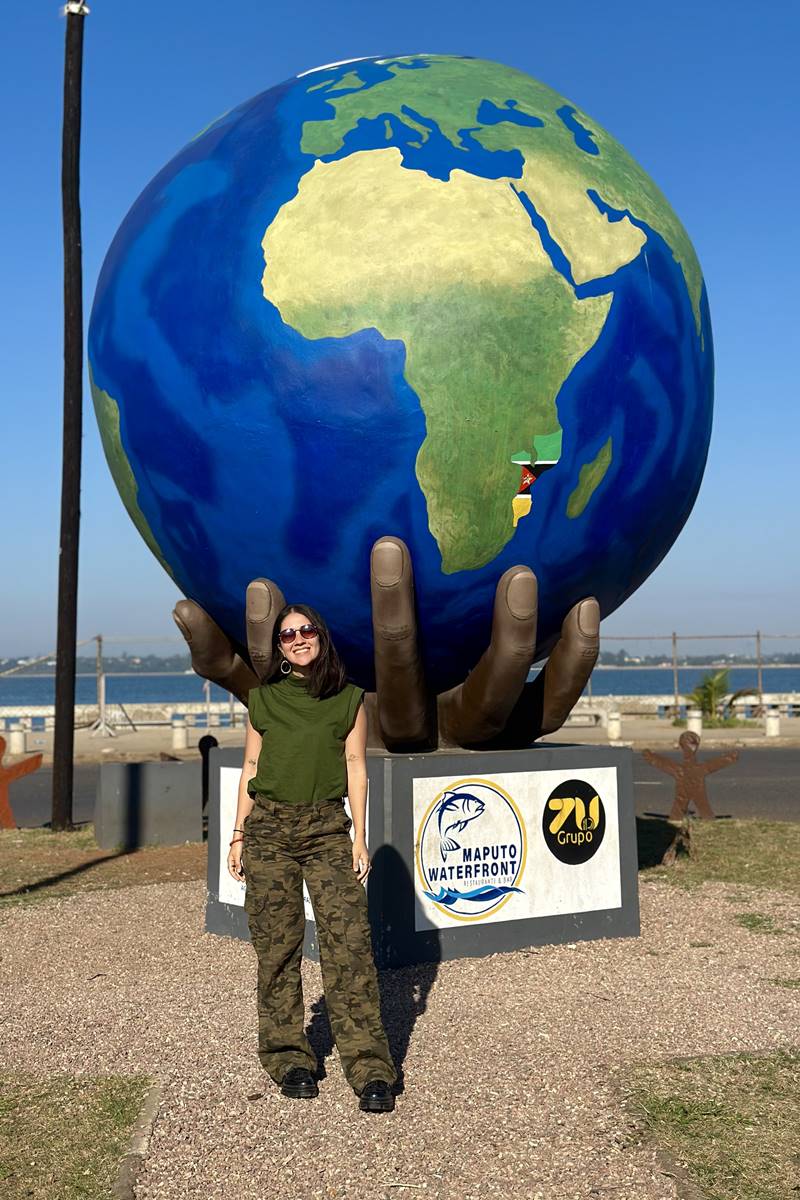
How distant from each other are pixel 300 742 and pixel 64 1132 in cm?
174

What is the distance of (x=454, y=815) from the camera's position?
24.7 feet

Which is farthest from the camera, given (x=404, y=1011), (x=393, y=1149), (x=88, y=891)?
(x=88, y=891)

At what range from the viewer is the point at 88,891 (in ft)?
33.6

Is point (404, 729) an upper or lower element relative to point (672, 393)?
lower

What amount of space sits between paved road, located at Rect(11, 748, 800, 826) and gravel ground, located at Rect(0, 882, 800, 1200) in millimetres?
6617

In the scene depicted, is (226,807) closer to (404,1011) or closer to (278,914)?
(404,1011)

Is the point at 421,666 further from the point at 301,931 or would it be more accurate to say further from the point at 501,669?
the point at 301,931

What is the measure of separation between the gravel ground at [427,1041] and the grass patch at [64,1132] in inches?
5.6

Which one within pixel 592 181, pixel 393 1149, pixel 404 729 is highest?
pixel 592 181

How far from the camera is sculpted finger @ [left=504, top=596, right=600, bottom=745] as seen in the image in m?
7.34

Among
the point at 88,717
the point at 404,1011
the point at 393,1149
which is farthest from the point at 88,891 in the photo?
the point at 88,717

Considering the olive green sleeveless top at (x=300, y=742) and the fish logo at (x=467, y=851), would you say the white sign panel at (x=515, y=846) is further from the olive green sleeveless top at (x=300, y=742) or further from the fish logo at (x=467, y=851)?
the olive green sleeveless top at (x=300, y=742)

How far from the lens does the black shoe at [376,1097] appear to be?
4730mm

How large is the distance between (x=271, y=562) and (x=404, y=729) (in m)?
1.38
